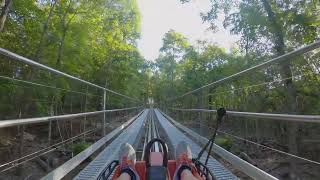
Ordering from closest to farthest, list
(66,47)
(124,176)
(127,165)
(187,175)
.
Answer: (124,176) → (187,175) → (127,165) → (66,47)

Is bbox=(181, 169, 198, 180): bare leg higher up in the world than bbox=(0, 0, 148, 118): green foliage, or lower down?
lower down

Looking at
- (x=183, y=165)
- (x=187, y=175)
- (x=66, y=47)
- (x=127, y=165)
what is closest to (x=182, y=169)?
(x=183, y=165)

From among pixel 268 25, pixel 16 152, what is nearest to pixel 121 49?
pixel 268 25

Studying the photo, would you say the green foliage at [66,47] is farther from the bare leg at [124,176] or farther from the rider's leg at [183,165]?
the rider's leg at [183,165]

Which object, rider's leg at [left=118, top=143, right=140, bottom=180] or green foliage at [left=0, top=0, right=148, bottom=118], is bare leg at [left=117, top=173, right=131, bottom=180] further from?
green foliage at [left=0, top=0, right=148, bottom=118]

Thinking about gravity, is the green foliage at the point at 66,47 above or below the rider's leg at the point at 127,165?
above

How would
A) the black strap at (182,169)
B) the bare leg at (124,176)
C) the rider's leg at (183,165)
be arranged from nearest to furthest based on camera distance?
the bare leg at (124,176) < the rider's leg at (183,165) < the black strap at (182,169)

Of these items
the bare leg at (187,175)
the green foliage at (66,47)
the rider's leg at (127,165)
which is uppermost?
the green foliage at (66,47)

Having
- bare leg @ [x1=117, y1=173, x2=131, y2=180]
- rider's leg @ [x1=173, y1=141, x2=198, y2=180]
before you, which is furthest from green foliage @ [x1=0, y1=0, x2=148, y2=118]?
rider's leg @ [x1=173, y1=141, x2=198, y2=180]

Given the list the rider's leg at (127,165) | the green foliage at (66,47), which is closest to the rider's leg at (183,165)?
the rider's leg at (127,165)

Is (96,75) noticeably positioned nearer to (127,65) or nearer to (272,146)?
(127,65)

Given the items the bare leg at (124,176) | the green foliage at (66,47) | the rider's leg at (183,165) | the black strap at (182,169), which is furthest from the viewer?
the green foliage at (66,47)

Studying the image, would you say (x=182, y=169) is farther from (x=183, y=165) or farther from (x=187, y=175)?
(x=187, y=175)
